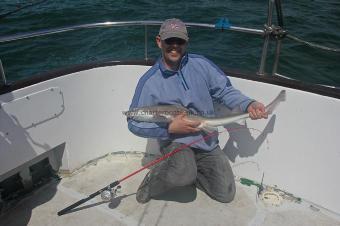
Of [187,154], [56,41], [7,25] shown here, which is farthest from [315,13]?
[187,154]

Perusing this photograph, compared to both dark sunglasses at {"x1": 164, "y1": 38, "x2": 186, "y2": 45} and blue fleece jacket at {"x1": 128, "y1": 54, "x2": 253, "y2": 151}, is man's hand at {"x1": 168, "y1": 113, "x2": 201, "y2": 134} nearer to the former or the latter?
blue fleece jacket at {"x1": 128, "y1": 54, "x2": 253, "y2": 151}

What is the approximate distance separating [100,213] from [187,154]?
99 centimetres

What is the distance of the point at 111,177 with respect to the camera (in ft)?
14.0

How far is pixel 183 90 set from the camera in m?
3.79

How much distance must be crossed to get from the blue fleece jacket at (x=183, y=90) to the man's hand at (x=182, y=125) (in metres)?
0.11

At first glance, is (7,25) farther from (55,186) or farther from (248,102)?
(248,102)

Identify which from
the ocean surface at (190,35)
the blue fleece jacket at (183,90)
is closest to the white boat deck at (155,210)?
the blue fleece jacket at (183,90)

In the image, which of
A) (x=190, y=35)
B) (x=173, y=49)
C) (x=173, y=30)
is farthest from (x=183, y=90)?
(x=190, y=35)

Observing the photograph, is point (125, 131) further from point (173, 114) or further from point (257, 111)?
point (257, 111)

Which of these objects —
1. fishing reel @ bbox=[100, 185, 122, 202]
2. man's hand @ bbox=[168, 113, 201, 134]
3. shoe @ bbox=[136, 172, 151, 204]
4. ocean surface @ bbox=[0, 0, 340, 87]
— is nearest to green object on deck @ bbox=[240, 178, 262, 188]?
man's hand @ bbox=[168, 113, 201, 134]

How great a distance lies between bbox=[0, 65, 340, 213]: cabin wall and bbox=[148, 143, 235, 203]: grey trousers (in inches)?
11.7

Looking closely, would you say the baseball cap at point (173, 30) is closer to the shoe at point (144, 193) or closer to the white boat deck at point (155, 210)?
the shoe at point (144, 193)

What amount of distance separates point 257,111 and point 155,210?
133cm

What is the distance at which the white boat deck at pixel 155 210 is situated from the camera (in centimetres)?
367
